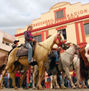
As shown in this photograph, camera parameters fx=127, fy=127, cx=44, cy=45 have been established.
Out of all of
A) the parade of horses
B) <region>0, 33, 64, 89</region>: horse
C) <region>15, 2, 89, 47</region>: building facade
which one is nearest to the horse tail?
the parade of horses

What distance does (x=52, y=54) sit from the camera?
732 centimetres

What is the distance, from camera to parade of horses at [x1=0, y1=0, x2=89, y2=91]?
6180 millimetres

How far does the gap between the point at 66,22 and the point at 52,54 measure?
481 inches

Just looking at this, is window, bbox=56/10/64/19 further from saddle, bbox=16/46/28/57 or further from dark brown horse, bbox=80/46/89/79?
saddle, bbox=16/46/28/57

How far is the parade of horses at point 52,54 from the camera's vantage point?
243 inches

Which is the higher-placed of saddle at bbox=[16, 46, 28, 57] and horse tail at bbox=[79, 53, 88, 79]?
saddle at bbox=[16, 46, 28, 57]

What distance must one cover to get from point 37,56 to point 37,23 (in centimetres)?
1586

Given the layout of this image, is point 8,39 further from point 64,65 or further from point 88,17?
point 64,65

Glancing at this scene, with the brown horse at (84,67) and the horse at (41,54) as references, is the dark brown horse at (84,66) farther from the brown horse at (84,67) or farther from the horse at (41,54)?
the horse at (41,54)

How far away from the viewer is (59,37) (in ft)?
21.2

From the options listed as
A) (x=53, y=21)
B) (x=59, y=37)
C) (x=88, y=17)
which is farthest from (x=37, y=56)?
(x=53, y=21)

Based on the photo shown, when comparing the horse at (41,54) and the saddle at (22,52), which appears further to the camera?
the saddle at (22,52)

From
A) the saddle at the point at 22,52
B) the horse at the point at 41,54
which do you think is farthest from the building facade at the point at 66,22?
the saddle at the point at 22,52

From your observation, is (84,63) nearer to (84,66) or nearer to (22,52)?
(84,66)
